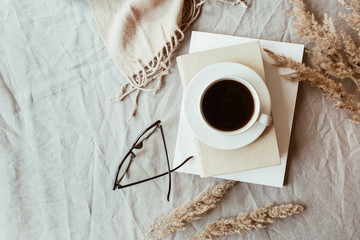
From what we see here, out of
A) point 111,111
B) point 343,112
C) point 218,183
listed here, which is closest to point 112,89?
point 111,111

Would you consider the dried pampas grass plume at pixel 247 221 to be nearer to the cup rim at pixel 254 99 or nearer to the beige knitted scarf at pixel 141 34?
the cup rim at pixel 254 99

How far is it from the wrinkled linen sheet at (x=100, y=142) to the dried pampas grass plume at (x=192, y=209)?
0.03 metres

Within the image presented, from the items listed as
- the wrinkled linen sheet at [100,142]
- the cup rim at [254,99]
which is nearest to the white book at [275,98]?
the wrinkled linen sheet at [100,142]

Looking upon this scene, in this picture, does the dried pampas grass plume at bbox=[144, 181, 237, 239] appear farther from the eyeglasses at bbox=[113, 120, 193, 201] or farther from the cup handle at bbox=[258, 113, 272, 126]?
the cup handle at bbox=[258, 113, 272, 126]

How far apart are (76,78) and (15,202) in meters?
0.35

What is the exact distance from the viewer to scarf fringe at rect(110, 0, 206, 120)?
0.81 m

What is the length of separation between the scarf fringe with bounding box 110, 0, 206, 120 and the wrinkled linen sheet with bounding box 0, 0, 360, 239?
2 centimetres

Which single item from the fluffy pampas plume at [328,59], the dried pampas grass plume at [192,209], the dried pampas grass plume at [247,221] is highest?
the fluffy pampas plume at [328,59]

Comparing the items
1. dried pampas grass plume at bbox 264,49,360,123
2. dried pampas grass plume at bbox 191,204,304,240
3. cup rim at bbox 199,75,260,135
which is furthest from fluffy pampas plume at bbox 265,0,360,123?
dried pampas grass plume at bbox 191,204,304,240

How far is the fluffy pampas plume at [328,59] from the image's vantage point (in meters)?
0.71

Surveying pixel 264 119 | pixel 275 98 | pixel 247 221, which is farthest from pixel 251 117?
pixel 247 221

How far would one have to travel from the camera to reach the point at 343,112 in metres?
0.79

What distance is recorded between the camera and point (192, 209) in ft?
2.63

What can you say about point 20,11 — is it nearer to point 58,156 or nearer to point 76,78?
point 76,78
